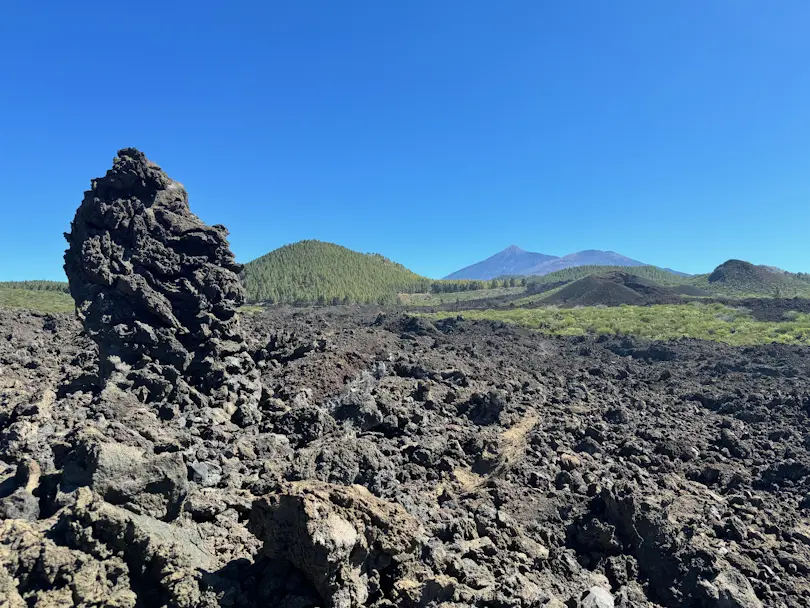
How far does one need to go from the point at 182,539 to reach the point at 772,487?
450 inches

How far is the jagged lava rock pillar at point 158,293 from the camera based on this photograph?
998 cm

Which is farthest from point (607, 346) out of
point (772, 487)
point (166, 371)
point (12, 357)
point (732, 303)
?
point (732, 303)

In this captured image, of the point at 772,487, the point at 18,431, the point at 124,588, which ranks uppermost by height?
the point at 18,431

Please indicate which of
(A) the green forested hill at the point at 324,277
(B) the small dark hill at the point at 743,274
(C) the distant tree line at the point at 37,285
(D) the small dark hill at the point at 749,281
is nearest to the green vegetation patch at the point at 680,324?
(D) the small dark hill at the point at 749,281

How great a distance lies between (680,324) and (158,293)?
1529 inches

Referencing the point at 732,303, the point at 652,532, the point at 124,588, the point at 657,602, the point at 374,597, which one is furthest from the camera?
the point at 732,303

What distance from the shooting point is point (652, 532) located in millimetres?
7477

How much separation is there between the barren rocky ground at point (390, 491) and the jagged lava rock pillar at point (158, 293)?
0.71 metres

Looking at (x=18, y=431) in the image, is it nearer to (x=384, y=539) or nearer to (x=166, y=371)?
(x=166, y=371)

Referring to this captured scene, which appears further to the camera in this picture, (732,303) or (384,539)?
(732,303)

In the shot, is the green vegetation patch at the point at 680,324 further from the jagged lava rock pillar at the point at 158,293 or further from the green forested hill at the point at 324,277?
the green forested hill at the point at 324,277

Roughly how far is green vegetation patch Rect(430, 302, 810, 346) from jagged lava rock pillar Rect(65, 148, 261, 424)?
94.8 ft

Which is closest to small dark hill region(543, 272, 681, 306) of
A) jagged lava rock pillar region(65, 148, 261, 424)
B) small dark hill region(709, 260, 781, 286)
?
small dark hill region(709, 260, 781, 286)

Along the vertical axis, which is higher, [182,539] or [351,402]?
[351,402]
